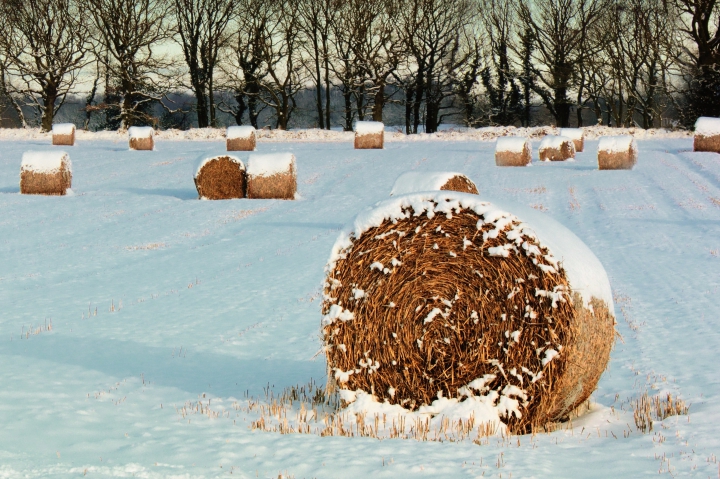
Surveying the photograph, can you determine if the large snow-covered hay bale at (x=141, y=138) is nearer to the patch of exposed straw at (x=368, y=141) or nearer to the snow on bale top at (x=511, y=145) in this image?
the patch of exposed straw at (x=368, y=141)

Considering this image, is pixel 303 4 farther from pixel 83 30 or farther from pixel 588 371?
pixel 588 371

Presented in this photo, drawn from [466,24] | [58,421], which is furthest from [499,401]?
[466,24]

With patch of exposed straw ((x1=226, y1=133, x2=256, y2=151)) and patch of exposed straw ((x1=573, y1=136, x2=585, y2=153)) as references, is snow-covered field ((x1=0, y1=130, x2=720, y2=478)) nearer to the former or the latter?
patch of exposed straw ((x1=573, y1=136, x2=585, y2=153))

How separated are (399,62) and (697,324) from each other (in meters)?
48.0

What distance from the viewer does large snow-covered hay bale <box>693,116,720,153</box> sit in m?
30.2

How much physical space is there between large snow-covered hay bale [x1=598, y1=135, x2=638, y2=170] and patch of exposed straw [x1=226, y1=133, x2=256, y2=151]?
13.3m

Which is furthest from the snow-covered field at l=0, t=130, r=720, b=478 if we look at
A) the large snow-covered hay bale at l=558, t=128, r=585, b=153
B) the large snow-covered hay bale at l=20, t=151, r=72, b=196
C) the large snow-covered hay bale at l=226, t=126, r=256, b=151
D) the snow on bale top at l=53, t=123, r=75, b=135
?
the snow on bale top at l=53, t=123, r=75, b=135

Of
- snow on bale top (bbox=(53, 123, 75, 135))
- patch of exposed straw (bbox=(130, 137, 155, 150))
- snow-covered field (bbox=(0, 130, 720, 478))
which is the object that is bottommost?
snow-covered field (bbox=(0, 130, 720, 478))

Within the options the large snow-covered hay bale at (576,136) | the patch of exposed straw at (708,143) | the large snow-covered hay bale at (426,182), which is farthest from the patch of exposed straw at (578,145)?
the large snow-covered hay bale at (426,182)

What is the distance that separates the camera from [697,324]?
900 centimetres

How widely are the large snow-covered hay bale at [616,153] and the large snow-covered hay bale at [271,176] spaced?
9.70 meters

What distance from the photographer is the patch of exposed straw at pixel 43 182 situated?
853 inches

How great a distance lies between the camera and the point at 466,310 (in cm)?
625

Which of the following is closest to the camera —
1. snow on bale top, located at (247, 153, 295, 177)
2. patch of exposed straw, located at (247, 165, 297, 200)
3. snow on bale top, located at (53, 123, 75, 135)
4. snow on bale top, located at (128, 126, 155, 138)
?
snow on bale top, located at (247, 153, 295, 177)
